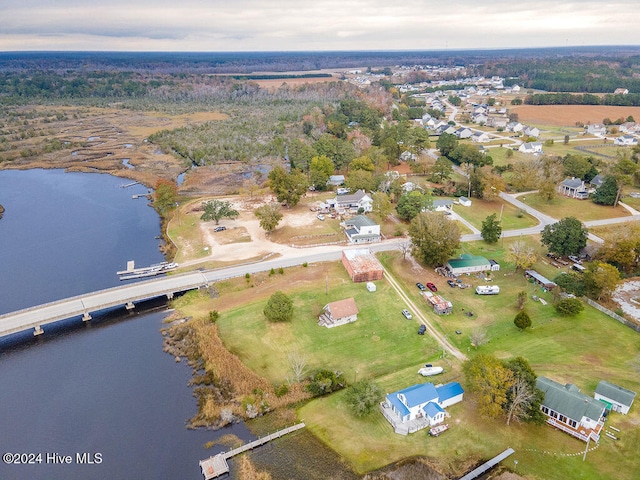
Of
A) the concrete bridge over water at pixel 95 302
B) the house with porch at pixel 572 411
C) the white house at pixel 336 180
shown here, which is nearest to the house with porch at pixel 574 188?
the white house at pixel 336 180

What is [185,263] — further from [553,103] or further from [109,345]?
[553,103]

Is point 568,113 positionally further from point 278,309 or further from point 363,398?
point 363,398

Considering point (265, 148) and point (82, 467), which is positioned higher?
point (265, 148)

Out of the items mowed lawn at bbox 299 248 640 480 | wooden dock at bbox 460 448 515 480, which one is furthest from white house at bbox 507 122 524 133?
wooden dock at bbox 460 448 515 480

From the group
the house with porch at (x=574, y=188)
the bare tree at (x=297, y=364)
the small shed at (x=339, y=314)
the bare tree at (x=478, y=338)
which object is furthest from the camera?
the house with porch at (x=574, y=188)

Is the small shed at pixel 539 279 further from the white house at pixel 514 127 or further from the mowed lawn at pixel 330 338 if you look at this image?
the white house at pixel 514 127

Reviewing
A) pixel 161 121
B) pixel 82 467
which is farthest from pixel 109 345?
pixel 161 121

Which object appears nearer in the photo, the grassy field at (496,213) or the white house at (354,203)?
the grassy field at (496,213)
